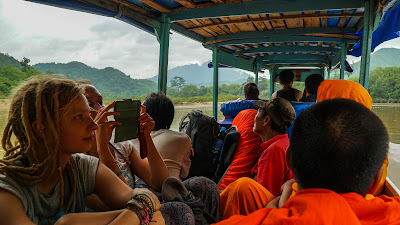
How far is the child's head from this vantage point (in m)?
1.10

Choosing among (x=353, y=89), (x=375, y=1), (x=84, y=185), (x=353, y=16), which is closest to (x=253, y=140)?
(x=353, y=89)

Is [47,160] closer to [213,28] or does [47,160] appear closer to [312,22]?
[213,28]

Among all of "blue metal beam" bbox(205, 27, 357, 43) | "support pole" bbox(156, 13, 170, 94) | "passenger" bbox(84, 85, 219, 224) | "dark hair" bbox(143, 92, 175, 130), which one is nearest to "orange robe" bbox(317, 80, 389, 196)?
"passenger" bbox(84, 85, 219, 224)

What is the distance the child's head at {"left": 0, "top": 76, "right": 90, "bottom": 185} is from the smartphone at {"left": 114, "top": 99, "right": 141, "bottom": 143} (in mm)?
403

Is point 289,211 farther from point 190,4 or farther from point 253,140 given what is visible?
point 190,4

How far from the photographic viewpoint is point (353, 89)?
188cm

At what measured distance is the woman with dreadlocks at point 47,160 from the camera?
1069 mm

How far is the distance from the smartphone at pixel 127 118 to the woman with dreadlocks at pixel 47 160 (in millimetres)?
298

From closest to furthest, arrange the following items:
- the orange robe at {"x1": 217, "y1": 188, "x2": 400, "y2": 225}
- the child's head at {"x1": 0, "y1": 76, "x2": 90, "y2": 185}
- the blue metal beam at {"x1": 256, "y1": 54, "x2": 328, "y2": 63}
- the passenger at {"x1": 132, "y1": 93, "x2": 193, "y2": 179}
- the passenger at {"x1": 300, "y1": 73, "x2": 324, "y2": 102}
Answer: the orange robe at {"x1": 217, "y1": 188, "x2": 400, "y2": 225} < the child's head at {"x1": 0, "y1": 76, "x2": 90, "y2": 185} < the passenger at {"x1": 132, "y1": 93, "x2": 193, "y2": 179} < the passenger at {"x1": 300, "y1": 73, "x2": 324, "y2": 102} < the blue metal beam at {"x1": 256, "y1": 54, "x2": 328, "y2": 63}

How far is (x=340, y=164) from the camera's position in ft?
2.78

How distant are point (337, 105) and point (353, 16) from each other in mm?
3922

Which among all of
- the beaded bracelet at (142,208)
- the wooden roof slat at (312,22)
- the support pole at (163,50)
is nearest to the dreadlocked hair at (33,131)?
the beaded bracelet at (142,208)

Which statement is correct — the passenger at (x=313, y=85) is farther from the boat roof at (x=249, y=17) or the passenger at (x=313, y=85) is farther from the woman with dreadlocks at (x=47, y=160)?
the woman with dreadlocks at (x=47, y=160)

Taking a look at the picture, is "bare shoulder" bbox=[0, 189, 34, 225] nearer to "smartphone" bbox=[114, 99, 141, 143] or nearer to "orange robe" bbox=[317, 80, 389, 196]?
"smartphone" bbox=[114, 99, 141, 143]
